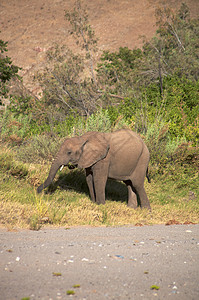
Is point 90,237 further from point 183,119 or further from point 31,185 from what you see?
point 183,119

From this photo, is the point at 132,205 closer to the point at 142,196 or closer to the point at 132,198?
the point at 132,198

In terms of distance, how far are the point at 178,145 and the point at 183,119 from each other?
1.91 m

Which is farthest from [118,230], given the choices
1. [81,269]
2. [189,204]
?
[189,204]

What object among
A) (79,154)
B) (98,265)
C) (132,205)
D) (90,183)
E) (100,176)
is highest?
(98,265)

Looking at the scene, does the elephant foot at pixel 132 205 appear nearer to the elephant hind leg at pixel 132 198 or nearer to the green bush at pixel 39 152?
the elephant hind leg at pixel 132 198

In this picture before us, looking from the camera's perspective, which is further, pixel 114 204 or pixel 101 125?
pixel 101 125

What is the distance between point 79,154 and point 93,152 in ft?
1.11

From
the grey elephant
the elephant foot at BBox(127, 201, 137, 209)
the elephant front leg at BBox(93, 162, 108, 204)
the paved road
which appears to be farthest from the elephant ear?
the paved road

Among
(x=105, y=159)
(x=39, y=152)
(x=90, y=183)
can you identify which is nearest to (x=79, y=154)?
(x=105, y=159)

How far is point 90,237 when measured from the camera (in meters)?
5.39

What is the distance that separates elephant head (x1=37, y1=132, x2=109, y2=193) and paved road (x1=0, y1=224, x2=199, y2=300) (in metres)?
2.57

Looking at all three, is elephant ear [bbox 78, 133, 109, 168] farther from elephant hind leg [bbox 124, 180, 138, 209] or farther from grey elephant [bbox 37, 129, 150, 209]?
elephant hind leg [bbox 124, 180, 138, 209]

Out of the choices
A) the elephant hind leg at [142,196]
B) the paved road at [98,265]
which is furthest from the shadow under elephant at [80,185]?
the paved road at [98,265]

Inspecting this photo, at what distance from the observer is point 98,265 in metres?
3.99
